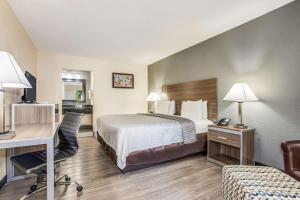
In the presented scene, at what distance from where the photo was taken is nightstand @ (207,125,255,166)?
2.46 meters

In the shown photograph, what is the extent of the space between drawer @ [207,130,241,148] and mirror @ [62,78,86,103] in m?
5.05

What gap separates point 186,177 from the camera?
7.70 ft

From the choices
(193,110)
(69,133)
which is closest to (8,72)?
(69,133)

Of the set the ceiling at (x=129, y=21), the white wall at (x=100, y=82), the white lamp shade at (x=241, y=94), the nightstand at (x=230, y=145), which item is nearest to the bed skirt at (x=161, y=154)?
the nightstand at (x=230, y=145)

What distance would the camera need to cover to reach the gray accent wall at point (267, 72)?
2.31 metres

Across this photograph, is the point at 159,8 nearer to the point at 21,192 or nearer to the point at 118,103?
the point at 21,192

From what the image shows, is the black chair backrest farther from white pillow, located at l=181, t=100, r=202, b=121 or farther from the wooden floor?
white pillow, located at l=181, t=100, r=202, b=121

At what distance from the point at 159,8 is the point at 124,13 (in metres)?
0.55

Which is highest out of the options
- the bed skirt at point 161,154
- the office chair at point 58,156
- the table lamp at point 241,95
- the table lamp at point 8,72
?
the table lamp at point 8,72

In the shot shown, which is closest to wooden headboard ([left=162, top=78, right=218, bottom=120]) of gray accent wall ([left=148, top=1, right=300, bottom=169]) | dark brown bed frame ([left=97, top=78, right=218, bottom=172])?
dark brown bed frame ([left=97, top=78, right=218, bottom=172])

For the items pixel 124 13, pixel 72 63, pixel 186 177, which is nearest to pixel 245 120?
pixel 186 177

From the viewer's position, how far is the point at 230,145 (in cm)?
265

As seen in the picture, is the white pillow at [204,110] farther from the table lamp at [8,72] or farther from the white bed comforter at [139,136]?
→ the table lamp at [8,72]

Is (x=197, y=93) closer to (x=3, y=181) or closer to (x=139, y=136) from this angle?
(x=139, y=136)
